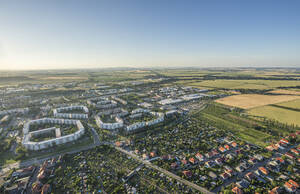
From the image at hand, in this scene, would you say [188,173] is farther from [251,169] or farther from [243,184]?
[251,169]

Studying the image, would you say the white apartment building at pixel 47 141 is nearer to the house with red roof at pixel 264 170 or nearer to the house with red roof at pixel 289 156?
the house with red roof at pixel 264 170

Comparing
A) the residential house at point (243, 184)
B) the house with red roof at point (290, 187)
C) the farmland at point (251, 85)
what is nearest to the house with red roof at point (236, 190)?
the residential house at point (243, 184)

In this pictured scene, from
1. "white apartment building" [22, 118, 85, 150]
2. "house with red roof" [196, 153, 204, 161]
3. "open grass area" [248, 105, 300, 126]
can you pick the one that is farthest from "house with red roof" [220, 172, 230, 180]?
"open grass area" [248, 105, 300, 126]

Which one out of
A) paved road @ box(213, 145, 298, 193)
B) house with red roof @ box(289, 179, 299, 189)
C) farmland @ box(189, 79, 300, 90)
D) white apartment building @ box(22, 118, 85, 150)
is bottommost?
paved road @ box(213, 145, 298, 193)

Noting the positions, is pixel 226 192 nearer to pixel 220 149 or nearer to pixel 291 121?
pixel 220 149

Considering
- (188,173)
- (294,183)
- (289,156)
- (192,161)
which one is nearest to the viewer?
(294,183)

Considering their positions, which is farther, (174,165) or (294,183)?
(174,165)

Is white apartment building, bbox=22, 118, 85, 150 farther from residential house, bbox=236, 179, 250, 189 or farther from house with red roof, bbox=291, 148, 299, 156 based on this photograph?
house with red roof, bbox=291, 148, 299, 156

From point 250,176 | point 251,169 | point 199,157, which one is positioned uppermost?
point 199,157

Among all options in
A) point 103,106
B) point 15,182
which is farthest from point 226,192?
point 103,106

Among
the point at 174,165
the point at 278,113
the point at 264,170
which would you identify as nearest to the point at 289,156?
the point at 264,170

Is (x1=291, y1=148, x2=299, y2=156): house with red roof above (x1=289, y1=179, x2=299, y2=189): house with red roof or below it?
above
